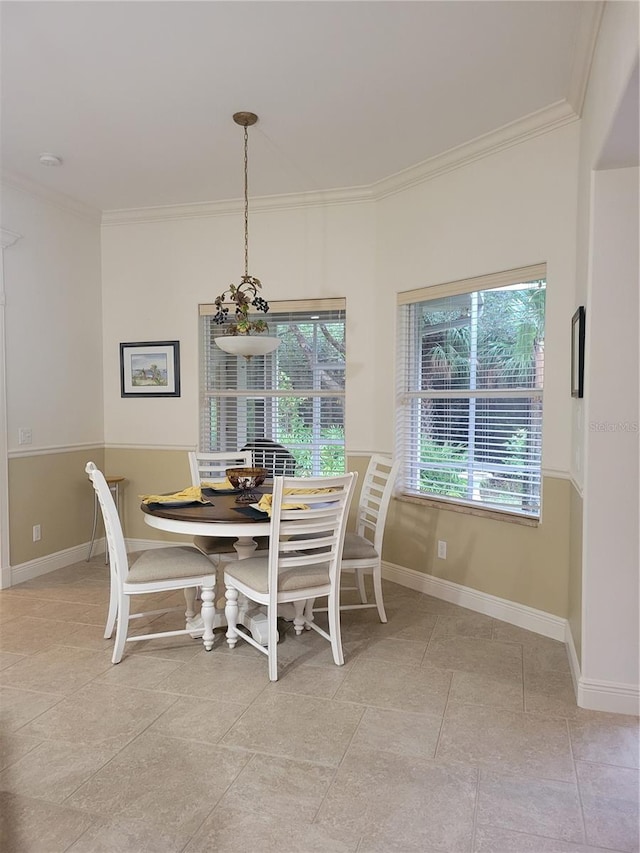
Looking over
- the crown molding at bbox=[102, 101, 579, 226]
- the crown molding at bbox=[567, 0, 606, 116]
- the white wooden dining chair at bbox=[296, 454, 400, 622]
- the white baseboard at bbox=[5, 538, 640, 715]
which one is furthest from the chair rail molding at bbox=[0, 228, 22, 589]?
→ the crown molding at bbox=[567, 0, 606, 116]

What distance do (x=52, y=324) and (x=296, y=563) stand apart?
117 inches

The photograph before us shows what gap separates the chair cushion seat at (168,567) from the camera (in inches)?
115

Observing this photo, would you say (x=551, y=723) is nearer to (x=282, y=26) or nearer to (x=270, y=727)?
(x=270, y=727)

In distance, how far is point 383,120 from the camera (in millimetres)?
3365

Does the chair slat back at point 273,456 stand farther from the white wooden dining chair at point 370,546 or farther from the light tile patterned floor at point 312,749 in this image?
the light tile patterned floor at point 312,749

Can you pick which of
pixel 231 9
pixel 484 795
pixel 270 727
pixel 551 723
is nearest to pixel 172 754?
pixel 270 727

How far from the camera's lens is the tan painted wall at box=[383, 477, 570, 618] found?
3.29 metres

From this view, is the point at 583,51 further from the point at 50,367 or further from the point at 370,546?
the point at 50,367

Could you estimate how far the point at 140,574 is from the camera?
2.93 m

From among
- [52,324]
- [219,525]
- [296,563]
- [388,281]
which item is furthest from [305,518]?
[52,324]

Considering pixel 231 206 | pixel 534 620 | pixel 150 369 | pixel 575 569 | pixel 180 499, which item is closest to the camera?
pixel 575 569

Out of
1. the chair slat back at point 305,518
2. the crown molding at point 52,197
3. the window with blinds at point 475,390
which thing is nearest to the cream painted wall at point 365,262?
the window with blinds at point 475,390

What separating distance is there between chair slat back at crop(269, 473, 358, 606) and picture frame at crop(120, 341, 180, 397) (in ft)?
8.08

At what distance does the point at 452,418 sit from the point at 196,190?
256cm
